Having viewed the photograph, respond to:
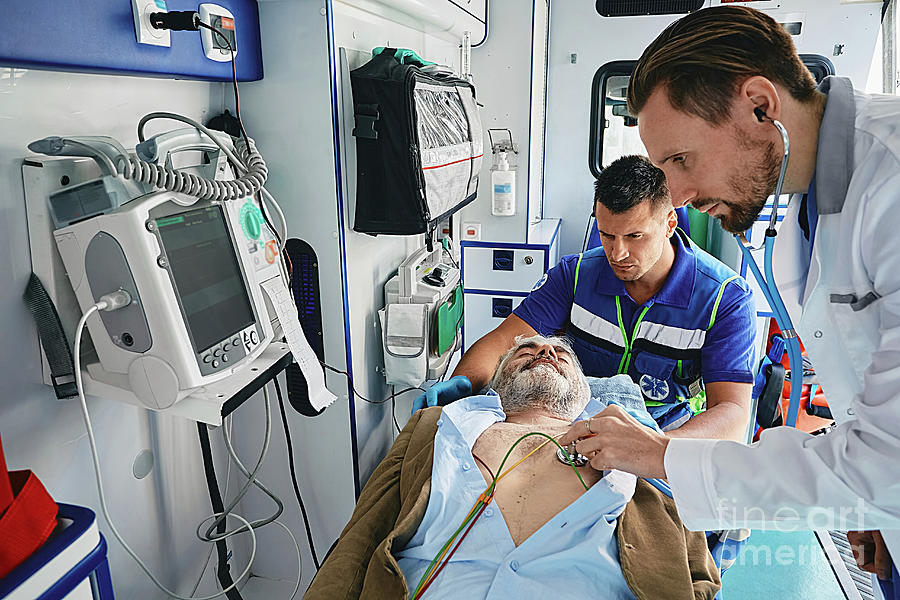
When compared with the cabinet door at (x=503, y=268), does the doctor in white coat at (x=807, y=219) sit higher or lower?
higher

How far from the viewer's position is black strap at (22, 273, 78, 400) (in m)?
1.32

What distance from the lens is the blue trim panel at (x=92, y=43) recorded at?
1.13m

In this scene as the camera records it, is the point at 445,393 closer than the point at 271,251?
No

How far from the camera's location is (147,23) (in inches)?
55.3

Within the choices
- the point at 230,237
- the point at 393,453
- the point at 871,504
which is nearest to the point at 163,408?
the point at 230,237

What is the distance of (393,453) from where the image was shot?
6.11 feet

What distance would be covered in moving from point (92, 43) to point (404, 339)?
145 cm

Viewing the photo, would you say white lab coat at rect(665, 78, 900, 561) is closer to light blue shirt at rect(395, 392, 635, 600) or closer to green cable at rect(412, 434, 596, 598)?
light blue shirt at rect(395, 392, 635, 600)

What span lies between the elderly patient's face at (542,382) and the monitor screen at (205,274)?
0.93 metres

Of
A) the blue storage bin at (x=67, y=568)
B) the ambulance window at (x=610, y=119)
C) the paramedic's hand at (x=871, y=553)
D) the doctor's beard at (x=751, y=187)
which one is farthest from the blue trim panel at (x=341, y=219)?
the ambulance window at (x=610, y=119)

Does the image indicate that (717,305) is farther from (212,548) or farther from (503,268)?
(212,548)

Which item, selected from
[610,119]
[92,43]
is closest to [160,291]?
[92,43]

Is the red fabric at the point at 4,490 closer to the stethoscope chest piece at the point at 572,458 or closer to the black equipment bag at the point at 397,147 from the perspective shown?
the stethoscope chest piece at the point at 572,458

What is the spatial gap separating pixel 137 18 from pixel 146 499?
123cm
